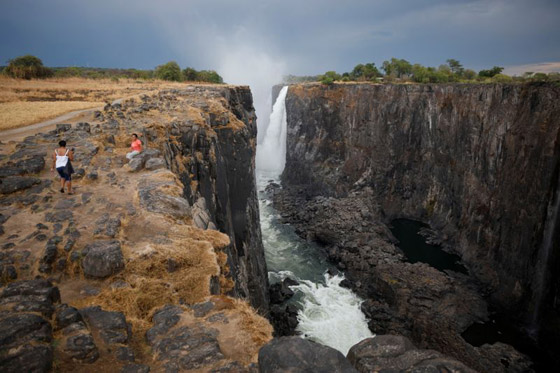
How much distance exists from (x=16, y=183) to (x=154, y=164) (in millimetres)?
4162

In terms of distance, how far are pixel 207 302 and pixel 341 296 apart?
26115 millimetres

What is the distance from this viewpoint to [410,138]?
47.9 m

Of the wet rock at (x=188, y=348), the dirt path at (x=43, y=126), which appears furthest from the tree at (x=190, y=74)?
the wet rock at (x=188, y=348)

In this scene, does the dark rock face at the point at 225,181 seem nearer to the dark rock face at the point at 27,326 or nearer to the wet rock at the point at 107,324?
the wet rock at the point at 107,324

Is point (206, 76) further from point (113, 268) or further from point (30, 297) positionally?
point (30, 297)

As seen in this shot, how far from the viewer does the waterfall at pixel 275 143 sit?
67.5m

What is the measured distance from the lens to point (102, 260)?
7273 millimetres

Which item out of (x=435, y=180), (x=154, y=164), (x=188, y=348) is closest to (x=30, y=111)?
(x=154, y=164)

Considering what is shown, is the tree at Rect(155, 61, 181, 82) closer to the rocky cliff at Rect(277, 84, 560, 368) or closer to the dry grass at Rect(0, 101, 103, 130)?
the dry grass at Rect(0, 101, 103, 130)

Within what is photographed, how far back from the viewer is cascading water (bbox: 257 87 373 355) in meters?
26.1

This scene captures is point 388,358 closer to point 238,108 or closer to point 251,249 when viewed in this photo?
point 251,249

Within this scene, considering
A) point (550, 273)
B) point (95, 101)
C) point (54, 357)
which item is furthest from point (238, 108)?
point (550, 273)

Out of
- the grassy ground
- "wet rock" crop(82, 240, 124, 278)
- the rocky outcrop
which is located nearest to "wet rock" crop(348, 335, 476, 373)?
"wet rock" crop(82, 240, 124, 278)

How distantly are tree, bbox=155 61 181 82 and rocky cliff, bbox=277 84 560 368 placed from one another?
78.0 ft
